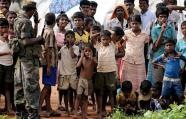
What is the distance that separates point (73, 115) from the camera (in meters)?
8.75

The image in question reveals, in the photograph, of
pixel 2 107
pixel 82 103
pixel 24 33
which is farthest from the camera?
pixel 2 107

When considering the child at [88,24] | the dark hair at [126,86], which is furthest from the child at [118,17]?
the dark hair at [126,86]

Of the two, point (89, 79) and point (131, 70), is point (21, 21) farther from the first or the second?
point (131, 70)

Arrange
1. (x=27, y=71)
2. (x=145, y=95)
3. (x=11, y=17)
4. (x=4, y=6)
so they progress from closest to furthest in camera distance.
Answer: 1. (x=27, y=71)
2. (x=145, y=95)
3. (x=11, y=17)
4. (x=4, y=6)

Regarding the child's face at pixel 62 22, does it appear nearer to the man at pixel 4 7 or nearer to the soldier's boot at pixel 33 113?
the man at pixel 4 7

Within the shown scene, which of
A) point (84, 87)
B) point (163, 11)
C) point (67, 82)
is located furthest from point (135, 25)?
point (67, 82)

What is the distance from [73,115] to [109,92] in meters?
0.69

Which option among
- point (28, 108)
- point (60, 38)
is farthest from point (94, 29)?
point (28, 108)

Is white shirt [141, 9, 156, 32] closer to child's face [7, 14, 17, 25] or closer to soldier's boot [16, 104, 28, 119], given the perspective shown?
child's face [7, 14, 17, 25]

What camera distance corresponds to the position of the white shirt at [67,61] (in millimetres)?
8828

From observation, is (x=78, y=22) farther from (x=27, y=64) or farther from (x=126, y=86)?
(x=27, y=64)

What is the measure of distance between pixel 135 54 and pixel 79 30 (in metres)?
1.00

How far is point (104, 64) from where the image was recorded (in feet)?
28.8

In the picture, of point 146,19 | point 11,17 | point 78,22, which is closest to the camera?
point 78,22
